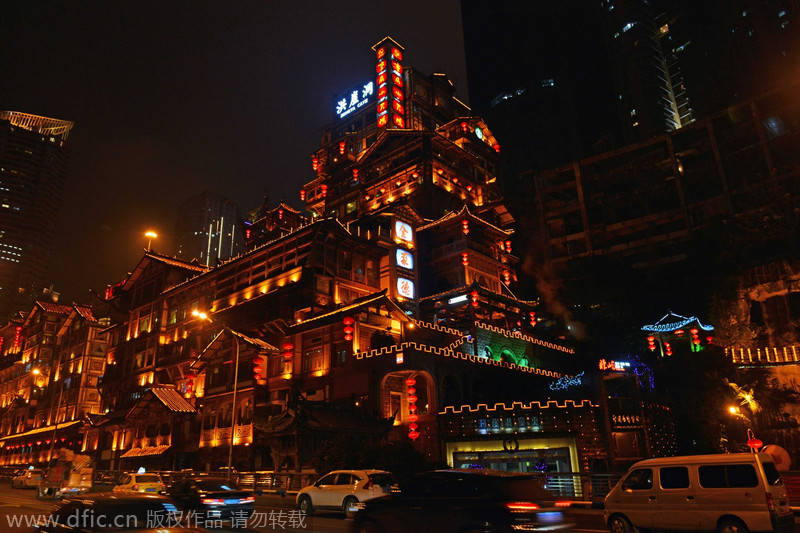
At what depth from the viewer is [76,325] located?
71.4m

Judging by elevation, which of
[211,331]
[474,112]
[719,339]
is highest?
[474,112]

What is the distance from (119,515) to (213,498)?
9.46 metres

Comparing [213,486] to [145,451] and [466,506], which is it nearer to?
[466,506]

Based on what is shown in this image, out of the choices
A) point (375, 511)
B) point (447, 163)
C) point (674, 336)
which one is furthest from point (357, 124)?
point (375, 511)

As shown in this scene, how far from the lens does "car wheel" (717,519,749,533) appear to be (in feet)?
37.7

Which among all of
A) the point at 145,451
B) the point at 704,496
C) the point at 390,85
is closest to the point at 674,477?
the point at 704,496

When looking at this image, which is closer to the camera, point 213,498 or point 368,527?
point 368,527

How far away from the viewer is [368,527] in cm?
1066

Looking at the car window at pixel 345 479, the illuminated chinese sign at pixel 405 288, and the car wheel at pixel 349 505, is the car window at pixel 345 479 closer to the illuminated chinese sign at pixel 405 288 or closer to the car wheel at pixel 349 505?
the car wheel at pixel 349 505

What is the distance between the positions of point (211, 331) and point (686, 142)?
57662 mm

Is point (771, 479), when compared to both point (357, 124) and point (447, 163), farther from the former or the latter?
point (357, 124)

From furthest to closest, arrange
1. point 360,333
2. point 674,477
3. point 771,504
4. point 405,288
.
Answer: point 405,288 → point 360,333 → point 674,477 → point 771,504

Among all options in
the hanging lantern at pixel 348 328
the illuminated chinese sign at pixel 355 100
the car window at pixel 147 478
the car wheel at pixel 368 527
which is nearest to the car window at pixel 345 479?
the car wheel at pixel 368 527

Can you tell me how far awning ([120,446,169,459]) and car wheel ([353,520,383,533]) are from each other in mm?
40221
